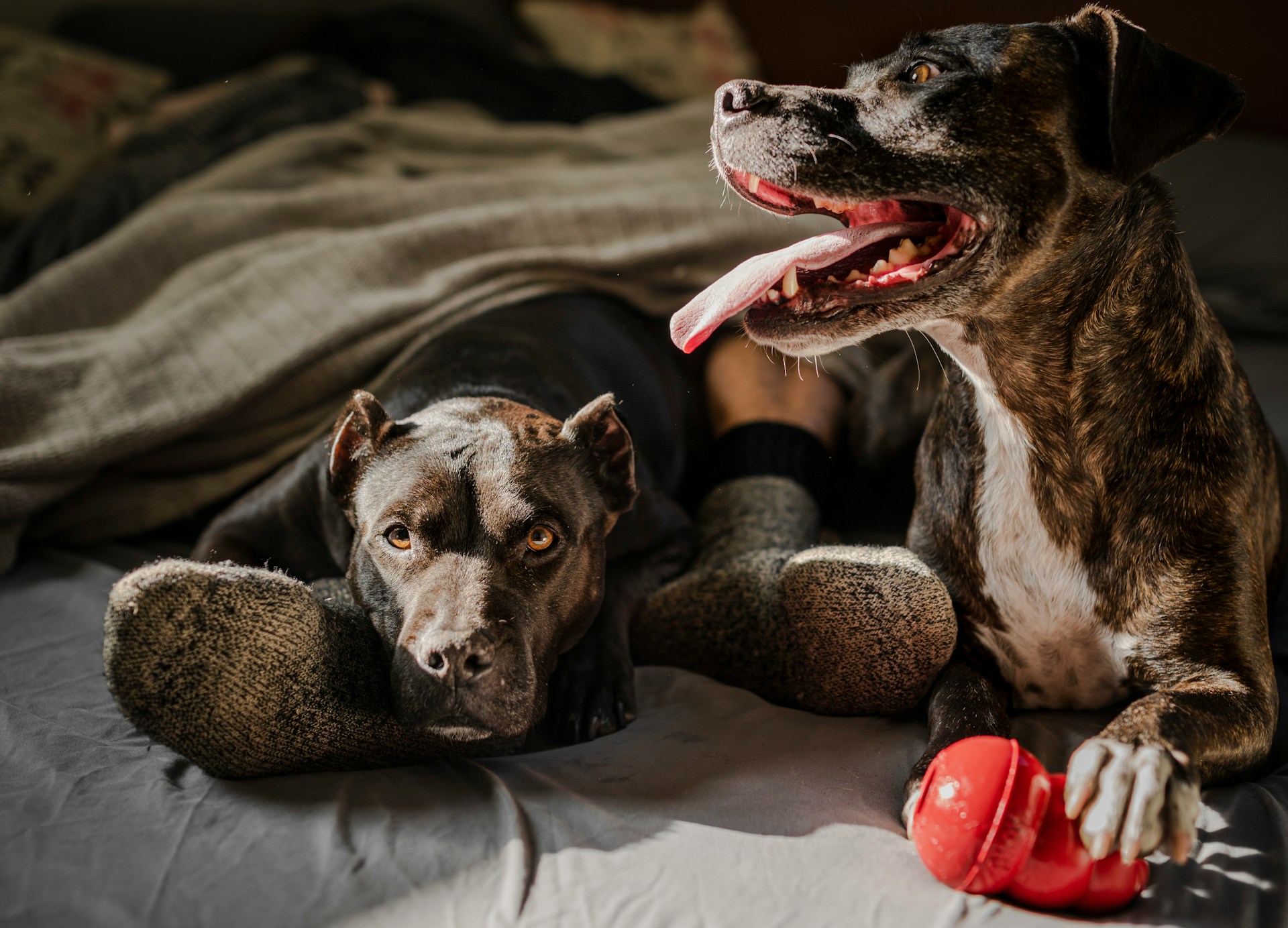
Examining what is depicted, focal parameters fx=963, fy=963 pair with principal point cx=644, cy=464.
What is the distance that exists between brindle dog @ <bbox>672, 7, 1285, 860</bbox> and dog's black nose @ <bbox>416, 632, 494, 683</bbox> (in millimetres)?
480

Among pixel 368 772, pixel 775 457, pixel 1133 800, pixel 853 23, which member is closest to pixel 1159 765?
pixel 1133 800

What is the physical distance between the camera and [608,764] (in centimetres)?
136

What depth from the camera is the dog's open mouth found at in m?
1.31

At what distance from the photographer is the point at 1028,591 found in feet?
4.92

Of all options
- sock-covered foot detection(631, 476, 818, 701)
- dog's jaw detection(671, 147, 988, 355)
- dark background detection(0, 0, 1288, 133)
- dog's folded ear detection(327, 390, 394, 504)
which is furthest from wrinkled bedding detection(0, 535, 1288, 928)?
dark background detection(0, 0, 1288, 133)

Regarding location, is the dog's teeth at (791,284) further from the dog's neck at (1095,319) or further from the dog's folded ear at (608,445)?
the dog's folded ear at (608,445)

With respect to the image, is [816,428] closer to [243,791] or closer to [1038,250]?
[1038,250]

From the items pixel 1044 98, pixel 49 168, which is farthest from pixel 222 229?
pixel 1044 98

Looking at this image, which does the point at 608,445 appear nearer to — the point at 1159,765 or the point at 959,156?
the point at 959,156

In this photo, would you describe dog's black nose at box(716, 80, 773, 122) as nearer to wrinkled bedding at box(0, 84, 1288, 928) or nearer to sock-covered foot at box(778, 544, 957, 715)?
sock-covered foot at box(778, 544, 957, 715)

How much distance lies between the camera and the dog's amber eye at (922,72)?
1.37 meters

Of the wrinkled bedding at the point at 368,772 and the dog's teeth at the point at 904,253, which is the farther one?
the dog's teeth at the point at 904,253

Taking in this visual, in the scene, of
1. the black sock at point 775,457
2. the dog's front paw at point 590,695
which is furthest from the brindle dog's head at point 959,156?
the black sock at point 775,457

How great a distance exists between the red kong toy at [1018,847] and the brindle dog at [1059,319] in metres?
0.16
